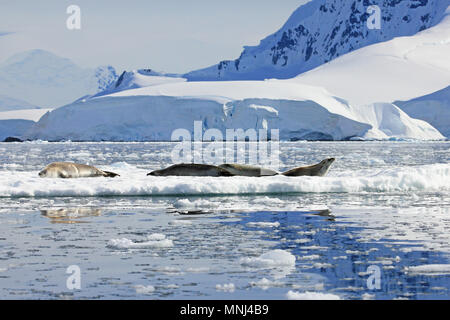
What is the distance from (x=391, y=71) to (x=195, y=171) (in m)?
106

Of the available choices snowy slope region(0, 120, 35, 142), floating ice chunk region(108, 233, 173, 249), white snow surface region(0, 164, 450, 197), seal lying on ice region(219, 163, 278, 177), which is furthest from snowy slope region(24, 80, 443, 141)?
floating ice chunk region(108, 233, 173, 249)

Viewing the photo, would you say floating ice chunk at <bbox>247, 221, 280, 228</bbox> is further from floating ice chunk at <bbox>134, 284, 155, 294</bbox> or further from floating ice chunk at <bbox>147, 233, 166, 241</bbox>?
floating ice chunk at <bbox>134, 284, 155, 294</bbox>

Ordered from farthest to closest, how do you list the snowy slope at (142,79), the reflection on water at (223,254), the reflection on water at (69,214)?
the snowy slope at (142,79)
the reflection on water at (69,214)
the reflection on water at (223,254)

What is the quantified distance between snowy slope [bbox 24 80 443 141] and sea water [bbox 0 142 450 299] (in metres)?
56.6

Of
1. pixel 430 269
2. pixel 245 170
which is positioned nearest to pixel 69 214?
pixel 430 269

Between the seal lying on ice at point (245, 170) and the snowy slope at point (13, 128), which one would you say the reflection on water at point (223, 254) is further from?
the snowy slope at point (13, 128)

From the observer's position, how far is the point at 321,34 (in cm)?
18175

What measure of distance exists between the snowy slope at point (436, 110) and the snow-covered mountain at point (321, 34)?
6443 cm

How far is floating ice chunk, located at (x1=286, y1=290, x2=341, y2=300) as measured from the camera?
4930mm

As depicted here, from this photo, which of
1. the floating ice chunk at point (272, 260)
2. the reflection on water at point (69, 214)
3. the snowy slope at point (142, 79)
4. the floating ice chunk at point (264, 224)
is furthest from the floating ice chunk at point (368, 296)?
the snowy slope at point (142, 79)

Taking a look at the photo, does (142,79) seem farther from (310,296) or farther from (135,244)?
(310,296)

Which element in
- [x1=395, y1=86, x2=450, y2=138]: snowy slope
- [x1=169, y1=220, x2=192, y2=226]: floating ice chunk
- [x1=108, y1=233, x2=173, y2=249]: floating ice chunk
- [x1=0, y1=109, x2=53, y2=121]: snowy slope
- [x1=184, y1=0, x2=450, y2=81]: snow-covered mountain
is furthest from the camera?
[x1=184, y1=0, x2=450, y2=81]: snow-covered mountain

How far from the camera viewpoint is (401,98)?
335 feet

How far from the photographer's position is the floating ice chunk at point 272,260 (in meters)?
6.13
